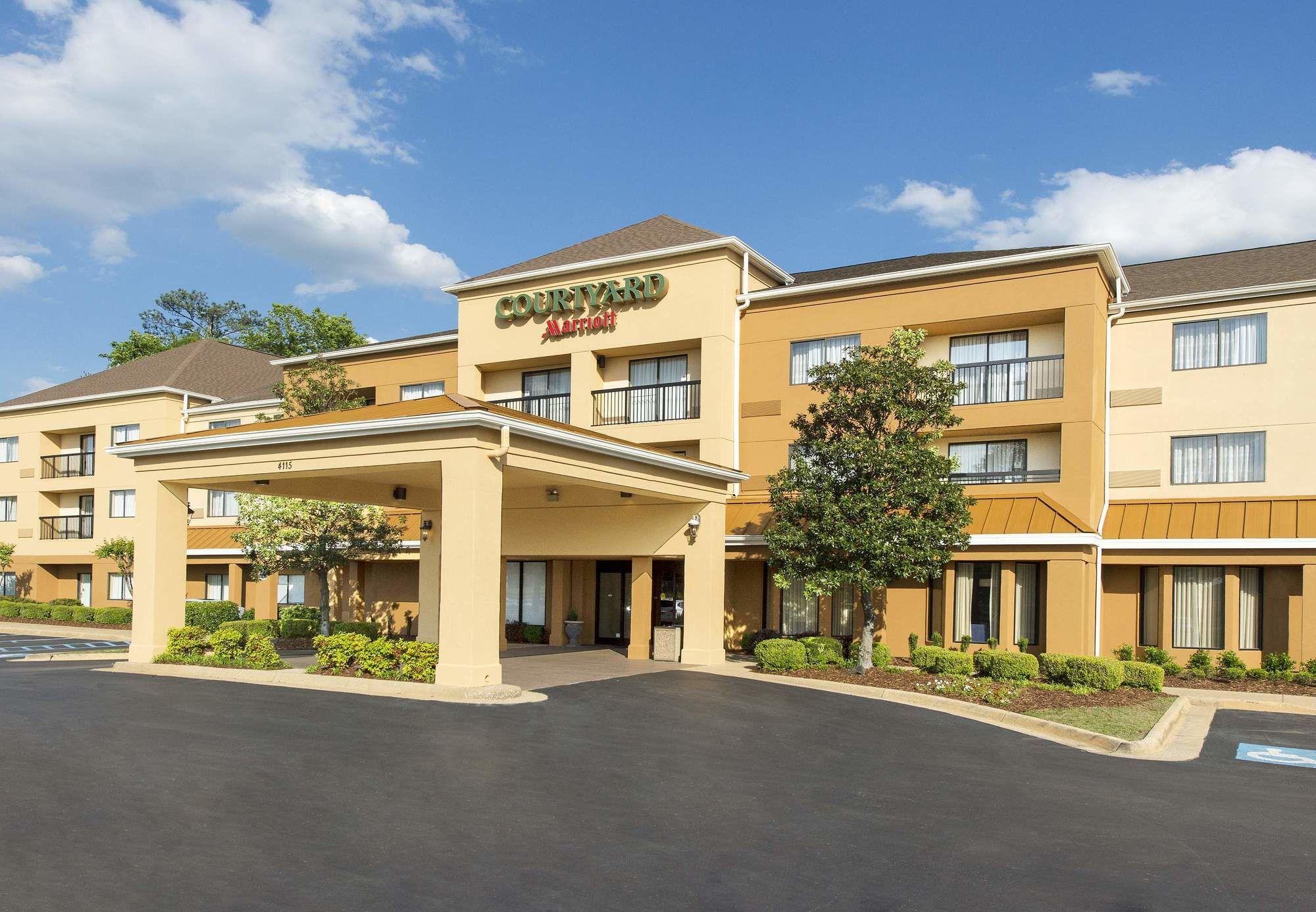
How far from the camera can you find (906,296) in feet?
90.9

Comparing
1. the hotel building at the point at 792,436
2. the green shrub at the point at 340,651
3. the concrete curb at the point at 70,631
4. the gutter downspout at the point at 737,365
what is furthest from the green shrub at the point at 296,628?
the gutter downspout at the point at 737,365

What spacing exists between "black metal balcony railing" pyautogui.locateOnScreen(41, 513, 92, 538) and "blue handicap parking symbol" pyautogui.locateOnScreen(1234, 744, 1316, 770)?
43.8 meters

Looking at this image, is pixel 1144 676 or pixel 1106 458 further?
pixel 1106 458

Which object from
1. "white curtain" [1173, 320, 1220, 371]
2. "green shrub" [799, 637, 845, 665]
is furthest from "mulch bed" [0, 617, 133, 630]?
"white curtain" [1173, 320, 1220, 371]

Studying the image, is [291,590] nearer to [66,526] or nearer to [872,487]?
[66,526]

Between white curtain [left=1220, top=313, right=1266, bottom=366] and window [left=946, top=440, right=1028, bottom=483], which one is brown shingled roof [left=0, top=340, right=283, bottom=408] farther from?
white curtain [left=1220, top=313, right=1266, bottom=366]

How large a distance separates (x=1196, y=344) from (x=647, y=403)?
14.3m

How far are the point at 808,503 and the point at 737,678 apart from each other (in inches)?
154

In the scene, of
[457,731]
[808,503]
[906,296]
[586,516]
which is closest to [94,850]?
[457,731]

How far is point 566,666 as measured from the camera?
23016 millimetres

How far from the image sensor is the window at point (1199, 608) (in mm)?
25375

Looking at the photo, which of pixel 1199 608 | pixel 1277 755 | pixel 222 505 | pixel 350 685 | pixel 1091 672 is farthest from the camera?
pixel 222 505

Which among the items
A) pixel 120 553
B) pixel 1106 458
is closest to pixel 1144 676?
pixel 1106 458

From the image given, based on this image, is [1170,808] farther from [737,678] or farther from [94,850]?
[737,678]
